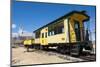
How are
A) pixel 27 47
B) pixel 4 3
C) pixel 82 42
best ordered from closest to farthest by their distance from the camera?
pixel 4 3, pixel 27 47, pixel 82 42

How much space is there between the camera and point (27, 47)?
281 cm

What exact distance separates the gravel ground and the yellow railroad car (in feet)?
0.27

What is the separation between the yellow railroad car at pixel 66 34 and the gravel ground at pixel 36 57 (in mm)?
83

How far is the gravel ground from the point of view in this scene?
8.85 feet

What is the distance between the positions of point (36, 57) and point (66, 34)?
522mm

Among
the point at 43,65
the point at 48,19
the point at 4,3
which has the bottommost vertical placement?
the point at 43,65

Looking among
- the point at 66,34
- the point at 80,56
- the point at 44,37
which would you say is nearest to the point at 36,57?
the point at 44,37

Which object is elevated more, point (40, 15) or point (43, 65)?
point (40, 15)

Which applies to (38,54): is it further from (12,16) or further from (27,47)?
(12,16)

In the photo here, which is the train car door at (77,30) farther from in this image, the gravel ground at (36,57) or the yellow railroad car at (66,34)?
the gravel ground at (36,57)

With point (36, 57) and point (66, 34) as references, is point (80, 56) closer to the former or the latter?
point (66, 34)

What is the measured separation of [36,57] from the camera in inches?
110

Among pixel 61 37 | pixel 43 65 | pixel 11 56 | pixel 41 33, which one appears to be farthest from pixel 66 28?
pixel 11 56

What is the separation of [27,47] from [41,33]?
26cm
